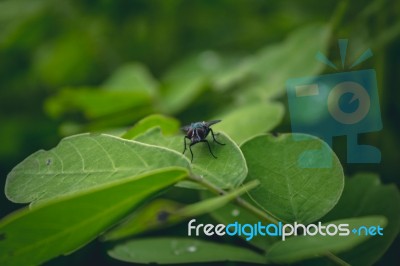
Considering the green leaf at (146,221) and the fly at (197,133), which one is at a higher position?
the fly at (197,133)

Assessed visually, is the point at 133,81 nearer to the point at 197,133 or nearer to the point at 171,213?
the point at 197,133

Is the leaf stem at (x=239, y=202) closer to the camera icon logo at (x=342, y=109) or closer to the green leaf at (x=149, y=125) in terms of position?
the green leaf at (x=149, y=125)

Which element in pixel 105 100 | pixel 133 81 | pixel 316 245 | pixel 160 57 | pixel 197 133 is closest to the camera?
pixel 316 245

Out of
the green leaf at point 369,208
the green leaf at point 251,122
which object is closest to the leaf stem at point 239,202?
the green leaf at point 369,208

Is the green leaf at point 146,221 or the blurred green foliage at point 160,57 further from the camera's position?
the blurred green foliage at point 160,57

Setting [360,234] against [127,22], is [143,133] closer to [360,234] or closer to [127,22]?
[360,234]

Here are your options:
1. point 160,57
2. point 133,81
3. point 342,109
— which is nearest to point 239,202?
point 342,109
